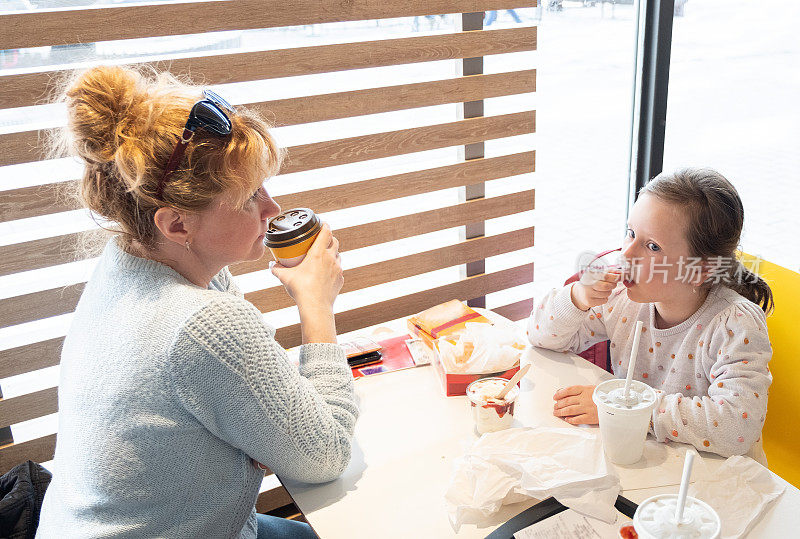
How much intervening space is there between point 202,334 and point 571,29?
6.76 ft

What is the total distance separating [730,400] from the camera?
1.29m

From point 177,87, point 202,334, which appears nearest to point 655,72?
point 177,87

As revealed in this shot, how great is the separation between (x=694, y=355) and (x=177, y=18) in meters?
1.41

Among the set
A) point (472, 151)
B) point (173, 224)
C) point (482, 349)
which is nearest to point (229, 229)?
point (173, 224)

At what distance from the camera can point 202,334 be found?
40.3 inches

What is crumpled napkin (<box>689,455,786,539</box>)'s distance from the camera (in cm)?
109

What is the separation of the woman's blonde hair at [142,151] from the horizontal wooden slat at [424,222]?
701 millimetres

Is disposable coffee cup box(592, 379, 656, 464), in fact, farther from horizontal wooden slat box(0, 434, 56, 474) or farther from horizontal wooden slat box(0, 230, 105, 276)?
horizontal wooden slat box(0, 434, 56, 474)

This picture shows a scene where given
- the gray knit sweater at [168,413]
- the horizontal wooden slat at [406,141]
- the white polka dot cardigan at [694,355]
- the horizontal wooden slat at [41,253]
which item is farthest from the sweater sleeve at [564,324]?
the horizontal wooden slat at [41,253]

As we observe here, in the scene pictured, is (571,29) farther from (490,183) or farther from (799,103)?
(799,103)

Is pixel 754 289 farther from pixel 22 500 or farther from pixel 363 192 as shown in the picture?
pixel 22 500

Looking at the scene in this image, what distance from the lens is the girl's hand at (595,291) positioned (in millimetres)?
1535

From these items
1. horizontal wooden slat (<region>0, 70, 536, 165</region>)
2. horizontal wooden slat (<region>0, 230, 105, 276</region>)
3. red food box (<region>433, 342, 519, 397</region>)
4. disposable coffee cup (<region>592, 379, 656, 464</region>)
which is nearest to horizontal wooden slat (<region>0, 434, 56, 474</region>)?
horizontal wooden slat (<region>0, 230, 105, 276</region>)

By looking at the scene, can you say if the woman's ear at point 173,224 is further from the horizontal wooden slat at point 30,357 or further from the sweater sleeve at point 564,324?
the sweater sleeve at point 564,324
